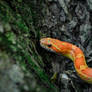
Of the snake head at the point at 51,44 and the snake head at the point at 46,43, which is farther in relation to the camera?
the snake head at the point at 51,44

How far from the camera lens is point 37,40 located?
154 inches

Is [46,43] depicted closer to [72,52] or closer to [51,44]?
[51,44]

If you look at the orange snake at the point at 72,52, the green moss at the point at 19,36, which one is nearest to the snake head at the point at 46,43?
the orange snake at the point at 72,52

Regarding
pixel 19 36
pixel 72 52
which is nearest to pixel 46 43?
pixel 72 52

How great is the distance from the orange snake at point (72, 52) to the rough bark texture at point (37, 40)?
204 mm

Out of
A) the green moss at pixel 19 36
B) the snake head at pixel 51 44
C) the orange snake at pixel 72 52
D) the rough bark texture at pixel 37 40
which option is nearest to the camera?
the rough bark texture at pixel 37 40

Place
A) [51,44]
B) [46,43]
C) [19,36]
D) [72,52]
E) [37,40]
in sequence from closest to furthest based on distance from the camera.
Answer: [19,36] < [37,40] < [46,43] < [51,44] < [72,52]

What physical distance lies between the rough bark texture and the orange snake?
0.20 m

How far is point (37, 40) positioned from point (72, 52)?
4.48 ft

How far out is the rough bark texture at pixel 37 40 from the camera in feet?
6.81

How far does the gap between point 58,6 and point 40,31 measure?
1.30 meters

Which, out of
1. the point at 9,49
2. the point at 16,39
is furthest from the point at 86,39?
the point at 9,49

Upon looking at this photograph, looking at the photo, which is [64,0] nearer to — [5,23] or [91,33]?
[91,33]

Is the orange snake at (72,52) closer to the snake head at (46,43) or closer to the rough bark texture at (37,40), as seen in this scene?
the snake head at (46,43)
